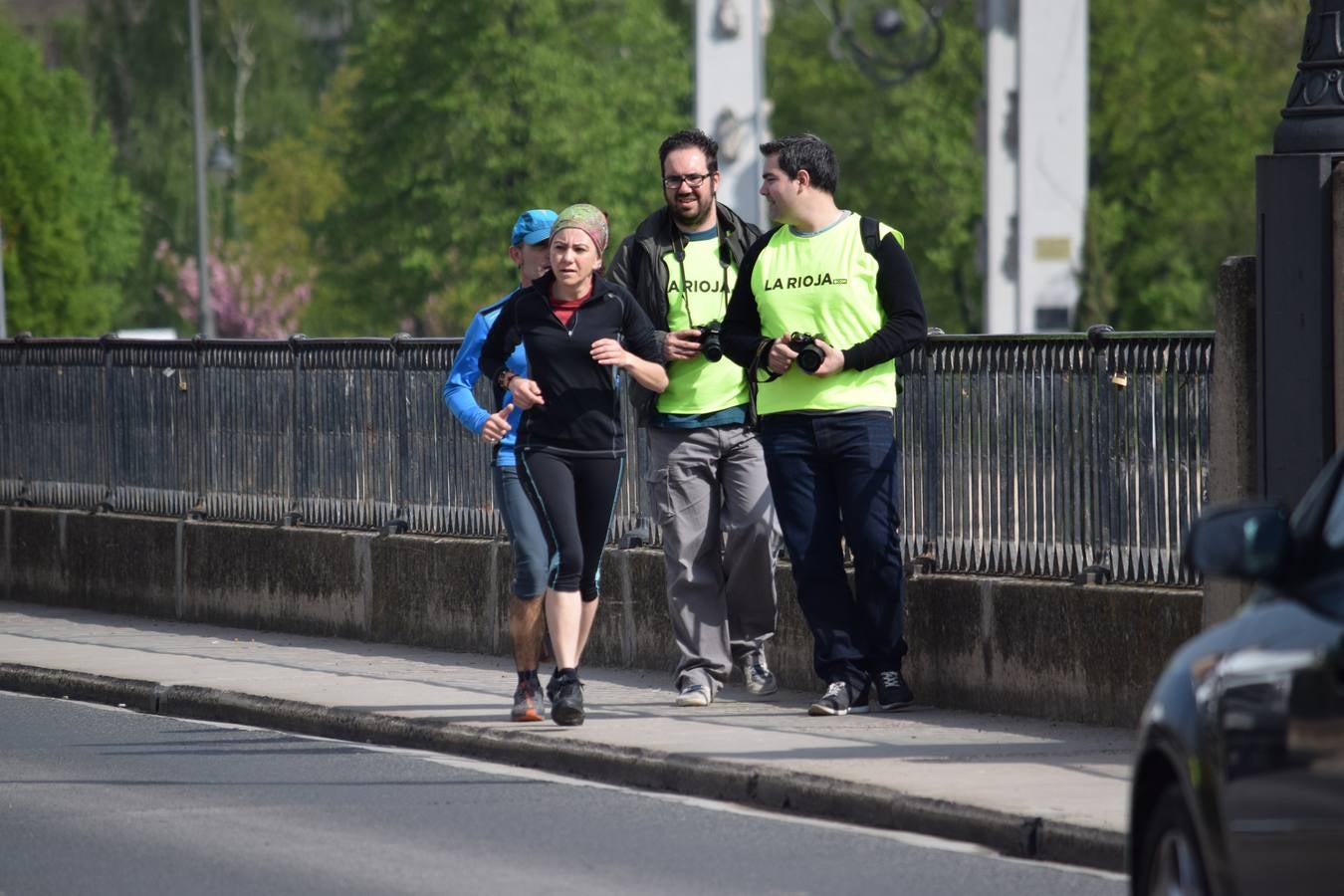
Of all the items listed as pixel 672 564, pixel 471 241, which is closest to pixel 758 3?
pixel 471 241

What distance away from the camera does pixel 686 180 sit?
1089cm

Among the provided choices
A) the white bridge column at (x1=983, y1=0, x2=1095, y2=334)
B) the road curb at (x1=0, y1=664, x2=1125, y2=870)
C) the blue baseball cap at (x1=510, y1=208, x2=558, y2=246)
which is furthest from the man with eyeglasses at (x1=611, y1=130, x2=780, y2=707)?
the white bridge column at (x1=983, y1=0, x2=1095, y2=334)

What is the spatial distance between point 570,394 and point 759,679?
1763 millimetres

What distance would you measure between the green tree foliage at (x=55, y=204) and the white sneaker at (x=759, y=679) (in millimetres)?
54581

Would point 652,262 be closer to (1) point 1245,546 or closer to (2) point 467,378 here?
(2) point 467,378

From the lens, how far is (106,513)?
1752 centimetres

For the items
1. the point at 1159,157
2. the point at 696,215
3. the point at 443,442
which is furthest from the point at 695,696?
the point at 1159,157

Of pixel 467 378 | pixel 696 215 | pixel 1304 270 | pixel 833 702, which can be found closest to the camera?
pixel 1304 270

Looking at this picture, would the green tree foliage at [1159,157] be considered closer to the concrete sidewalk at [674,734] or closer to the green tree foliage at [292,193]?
the green tree foliage at [292,193]

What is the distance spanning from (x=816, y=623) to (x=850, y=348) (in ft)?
3.65

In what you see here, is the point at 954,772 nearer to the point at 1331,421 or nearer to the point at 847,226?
the point at 1331,421

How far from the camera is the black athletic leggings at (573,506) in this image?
10.4 metres

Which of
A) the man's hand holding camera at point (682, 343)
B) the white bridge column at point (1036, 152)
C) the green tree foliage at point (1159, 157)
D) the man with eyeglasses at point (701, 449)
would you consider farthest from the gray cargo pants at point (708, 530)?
the green tree foliage at point (1159, 157)

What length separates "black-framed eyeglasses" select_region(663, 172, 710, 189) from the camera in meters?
10.9
